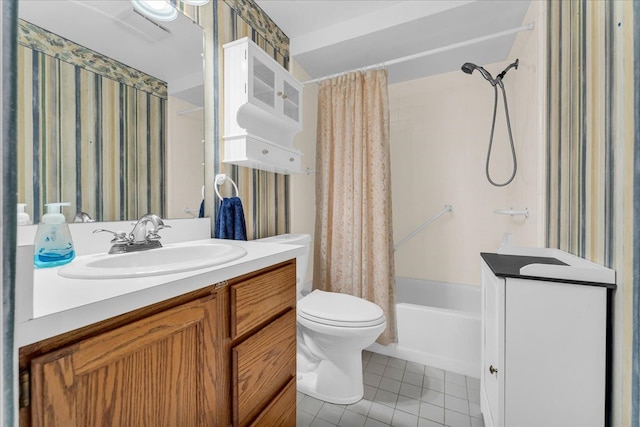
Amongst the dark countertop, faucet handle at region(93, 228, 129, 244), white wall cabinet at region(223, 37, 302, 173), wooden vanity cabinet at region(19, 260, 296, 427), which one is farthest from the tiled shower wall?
faucet handle at region(93, 228, 129, 244)

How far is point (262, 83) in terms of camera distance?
1510mm

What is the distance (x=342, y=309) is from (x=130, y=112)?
1250 millimetres

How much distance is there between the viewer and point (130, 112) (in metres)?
1.03

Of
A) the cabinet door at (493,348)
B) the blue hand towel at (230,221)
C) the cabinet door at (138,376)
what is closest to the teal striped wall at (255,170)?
the blue hand towel at (230,221)

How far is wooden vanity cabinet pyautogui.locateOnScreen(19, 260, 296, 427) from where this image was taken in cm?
42

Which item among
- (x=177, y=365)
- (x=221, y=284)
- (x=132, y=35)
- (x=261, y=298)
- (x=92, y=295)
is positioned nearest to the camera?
(x=92, y=295)

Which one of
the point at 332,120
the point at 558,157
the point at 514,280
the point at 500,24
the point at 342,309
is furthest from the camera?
the point at 332,120

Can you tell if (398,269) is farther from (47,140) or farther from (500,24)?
(47,140)

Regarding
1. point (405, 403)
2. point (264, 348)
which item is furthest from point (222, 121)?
point (405, 403)

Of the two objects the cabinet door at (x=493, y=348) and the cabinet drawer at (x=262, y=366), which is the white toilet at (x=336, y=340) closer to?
the cabinet drawer at (x=262, y=366)

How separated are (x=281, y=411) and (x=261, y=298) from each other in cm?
45

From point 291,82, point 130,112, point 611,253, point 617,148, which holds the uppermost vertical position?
point 291,82

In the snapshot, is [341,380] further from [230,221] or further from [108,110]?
[108,110]

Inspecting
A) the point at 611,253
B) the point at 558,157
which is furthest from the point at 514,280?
the point at 558,157
